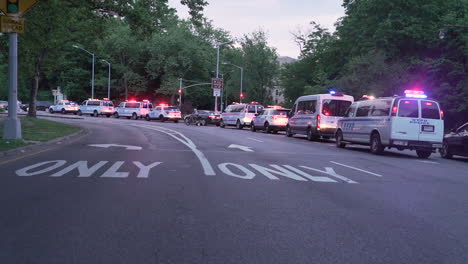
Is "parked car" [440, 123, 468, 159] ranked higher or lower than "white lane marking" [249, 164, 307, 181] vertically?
higher

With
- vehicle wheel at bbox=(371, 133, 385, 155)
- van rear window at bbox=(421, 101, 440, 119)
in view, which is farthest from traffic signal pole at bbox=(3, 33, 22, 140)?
van rear window at bbox=(421, 101, 440, 119)

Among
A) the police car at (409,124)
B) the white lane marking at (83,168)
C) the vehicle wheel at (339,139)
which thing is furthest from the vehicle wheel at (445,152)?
the white lane marking at (83,168)

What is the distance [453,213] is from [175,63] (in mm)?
64934

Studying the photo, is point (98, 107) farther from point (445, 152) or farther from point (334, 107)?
point (445, 152)

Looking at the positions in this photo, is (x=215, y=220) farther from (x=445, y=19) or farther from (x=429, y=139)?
(x=445, y=19)

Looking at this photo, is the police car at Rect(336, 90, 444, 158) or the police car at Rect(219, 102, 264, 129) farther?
the police car at Rect(219, 102, 264, 129)

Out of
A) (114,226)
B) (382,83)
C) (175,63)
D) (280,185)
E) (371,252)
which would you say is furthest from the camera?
(175,63)

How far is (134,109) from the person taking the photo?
183 ft

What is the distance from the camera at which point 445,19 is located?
128ft

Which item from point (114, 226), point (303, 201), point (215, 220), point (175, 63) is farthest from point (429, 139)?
point (175, 63)

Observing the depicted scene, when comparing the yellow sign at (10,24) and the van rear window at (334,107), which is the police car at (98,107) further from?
the yellow sign at (10,24)

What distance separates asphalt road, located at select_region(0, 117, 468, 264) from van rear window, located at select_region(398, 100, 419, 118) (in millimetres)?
5329

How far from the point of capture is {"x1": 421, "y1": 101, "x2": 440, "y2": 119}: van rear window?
55.9ft

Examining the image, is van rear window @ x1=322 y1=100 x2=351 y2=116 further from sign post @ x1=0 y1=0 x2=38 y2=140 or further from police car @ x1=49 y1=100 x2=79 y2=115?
police car @ x1=49 y1=100 x2=79 y2=115
